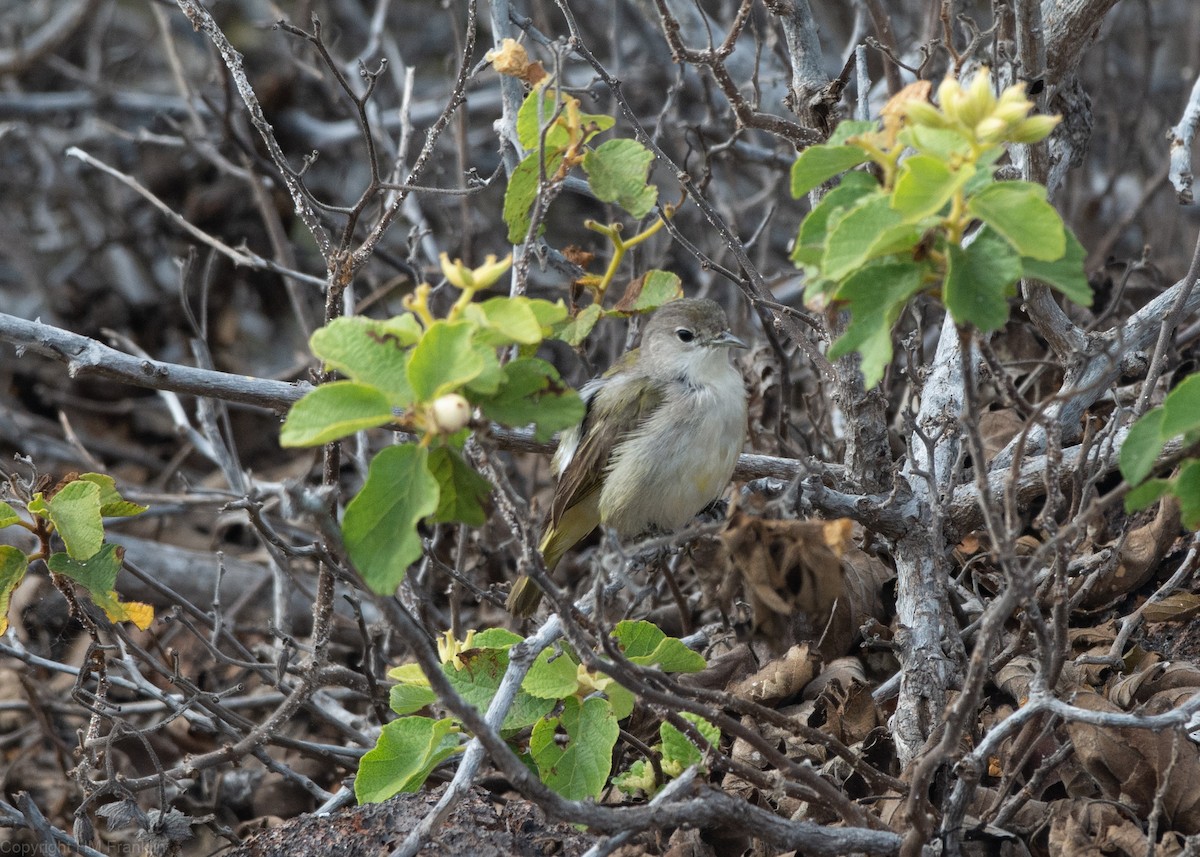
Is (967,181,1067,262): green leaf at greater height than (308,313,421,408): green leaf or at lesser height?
greater

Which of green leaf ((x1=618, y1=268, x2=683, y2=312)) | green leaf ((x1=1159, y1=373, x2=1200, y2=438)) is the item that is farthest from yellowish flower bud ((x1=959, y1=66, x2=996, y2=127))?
green leaf ((x1=618, y1=268, x2=683, y2=312))

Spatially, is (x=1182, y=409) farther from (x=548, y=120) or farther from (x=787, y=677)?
(x=787, y=677)

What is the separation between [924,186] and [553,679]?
68.4 inches

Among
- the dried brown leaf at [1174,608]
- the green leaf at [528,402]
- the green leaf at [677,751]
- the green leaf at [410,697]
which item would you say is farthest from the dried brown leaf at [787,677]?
the green leaf at [528,402]

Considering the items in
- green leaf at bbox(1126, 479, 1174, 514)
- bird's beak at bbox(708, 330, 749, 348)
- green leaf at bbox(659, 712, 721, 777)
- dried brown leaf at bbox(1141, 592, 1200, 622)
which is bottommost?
green leaf at bbox(659, 712, 721, 777)

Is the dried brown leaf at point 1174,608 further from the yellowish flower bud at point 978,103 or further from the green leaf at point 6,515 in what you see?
the green leaf at point 6,515

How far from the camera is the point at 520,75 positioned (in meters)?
3.25

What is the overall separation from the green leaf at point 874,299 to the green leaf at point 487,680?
1550mm

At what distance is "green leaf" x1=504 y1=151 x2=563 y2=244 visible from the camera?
325cm

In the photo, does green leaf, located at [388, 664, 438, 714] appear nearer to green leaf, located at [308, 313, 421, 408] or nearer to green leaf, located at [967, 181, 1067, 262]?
green leaf, located at [308, 313, 421, 408]

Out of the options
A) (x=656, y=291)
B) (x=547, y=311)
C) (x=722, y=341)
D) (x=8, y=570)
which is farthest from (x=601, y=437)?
(x=547, y=311)

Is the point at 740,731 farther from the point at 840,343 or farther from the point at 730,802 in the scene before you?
the point at 840,343

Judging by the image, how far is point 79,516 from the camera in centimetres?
320

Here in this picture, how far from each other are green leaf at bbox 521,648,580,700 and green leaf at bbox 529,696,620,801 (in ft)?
0.22
